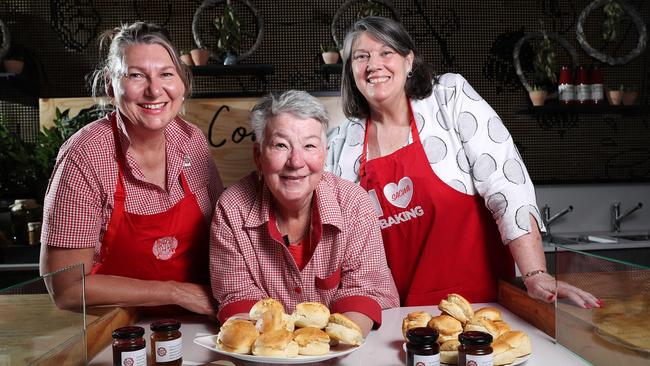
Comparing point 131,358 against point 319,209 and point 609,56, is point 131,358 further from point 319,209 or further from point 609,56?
point 609,56

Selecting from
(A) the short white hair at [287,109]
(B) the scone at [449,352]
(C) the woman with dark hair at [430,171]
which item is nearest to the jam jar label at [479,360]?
(B) the scone at [449,352]

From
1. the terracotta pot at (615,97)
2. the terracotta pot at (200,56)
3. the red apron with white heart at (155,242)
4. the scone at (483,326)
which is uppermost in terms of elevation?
the terracotta pot at (200,56)

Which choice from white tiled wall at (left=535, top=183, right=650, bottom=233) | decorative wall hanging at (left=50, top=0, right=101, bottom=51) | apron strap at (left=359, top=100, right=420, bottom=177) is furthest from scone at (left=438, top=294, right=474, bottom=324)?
decorative wall hanging at (left=50, top=0, right=101, bottom=51)

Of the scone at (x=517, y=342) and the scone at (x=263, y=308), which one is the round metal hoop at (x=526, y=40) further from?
the scone at (x=263, y=308)

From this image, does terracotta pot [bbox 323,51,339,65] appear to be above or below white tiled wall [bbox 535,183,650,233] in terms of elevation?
above

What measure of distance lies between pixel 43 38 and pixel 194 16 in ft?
3.84

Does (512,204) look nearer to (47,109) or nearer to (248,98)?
(248,98)

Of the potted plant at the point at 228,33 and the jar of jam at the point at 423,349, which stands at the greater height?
the potted plant at the point at 228,33

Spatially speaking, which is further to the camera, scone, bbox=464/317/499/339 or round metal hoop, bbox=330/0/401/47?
round metal hoop, bbox=330/0/401/47

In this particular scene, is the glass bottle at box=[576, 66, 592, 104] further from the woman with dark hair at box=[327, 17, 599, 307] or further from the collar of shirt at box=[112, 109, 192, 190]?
the collar of shirt at box=[112, 109, 192, 190]

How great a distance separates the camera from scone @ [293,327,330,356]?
1.38m

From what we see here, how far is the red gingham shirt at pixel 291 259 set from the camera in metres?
1.83

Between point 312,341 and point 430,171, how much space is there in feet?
3.52

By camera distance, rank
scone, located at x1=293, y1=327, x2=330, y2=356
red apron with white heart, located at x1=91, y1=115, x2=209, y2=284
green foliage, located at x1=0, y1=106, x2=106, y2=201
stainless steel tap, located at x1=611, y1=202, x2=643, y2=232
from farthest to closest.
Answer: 1. stainless steel tap, located at x1=611, y1=202, x2=643, y2=232
2. green foliage, located at x1=0, y1=106, x2=106, y2=201
3. red apron with white heart, located at x1=91, y1=115, x2=209, y2=284
4. scone, located at x1=293, y1=327, x2=330, y2=356
